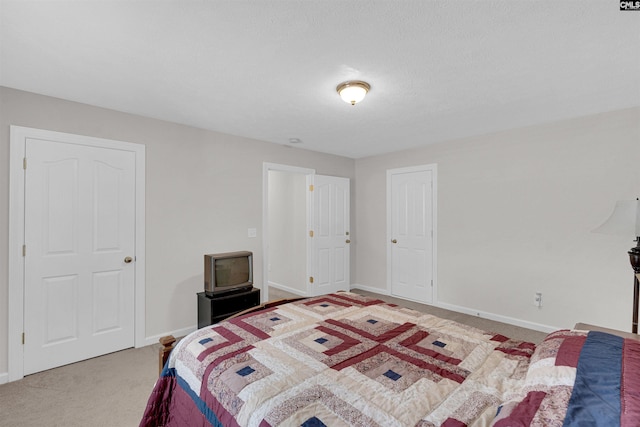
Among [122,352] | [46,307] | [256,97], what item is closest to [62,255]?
[46,307]

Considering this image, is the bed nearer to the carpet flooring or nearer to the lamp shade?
the carpet flooring

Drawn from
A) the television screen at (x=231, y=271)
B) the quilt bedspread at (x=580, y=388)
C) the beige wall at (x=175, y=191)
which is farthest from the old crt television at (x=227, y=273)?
the quilt bedspread at (x=580, y=388)

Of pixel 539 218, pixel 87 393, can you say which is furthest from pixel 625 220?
pixel 87 393

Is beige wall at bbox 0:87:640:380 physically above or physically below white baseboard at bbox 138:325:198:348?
above

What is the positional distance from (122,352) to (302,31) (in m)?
3.30

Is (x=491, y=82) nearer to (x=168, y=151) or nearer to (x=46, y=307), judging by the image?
(x=168, y=151)

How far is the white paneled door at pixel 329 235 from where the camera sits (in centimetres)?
486

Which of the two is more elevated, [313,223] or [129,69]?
[129,69]

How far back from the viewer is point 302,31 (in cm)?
175

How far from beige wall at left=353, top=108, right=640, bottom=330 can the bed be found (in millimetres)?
2285

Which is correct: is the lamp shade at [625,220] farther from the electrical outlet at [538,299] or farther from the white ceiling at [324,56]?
the electrical outlet at [538,299]

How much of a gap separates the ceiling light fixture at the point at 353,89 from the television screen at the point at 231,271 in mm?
2134

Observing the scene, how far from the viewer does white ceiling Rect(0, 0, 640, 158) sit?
1.59 meters

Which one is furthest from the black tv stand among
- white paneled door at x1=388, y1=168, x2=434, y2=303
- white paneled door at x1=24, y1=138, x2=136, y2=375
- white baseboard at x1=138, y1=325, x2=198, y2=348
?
white paneled door at x1=388, y1=168, x2=434, y2=303
